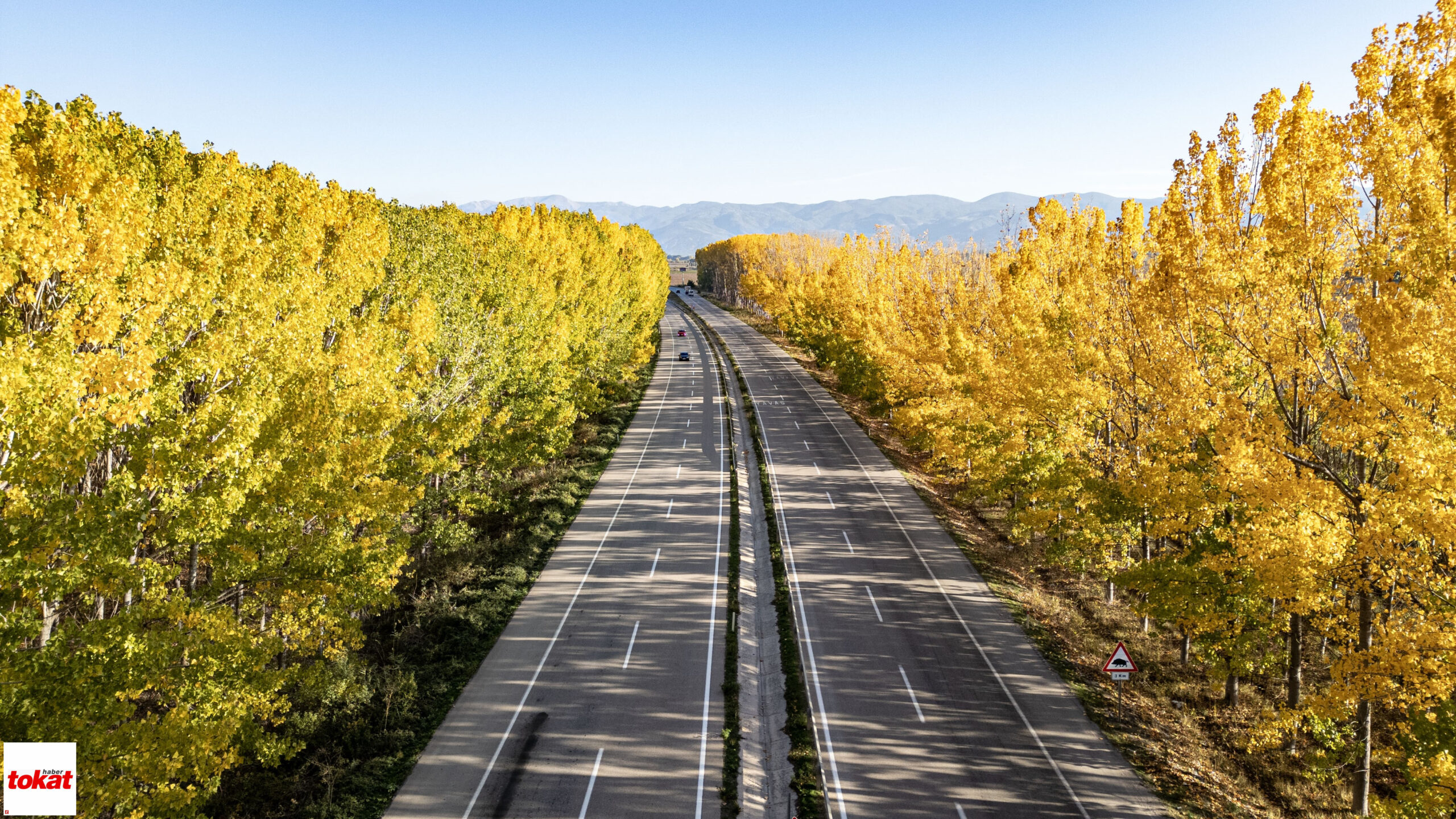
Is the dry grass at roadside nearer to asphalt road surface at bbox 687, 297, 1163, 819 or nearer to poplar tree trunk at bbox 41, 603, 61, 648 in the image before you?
asphalt road surface at bbox 687, 297, 1163, 819

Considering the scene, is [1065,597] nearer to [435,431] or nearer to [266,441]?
[435,431]

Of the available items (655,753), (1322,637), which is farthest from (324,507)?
(1322,637)

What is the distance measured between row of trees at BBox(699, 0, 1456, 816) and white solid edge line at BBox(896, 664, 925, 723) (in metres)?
6.55

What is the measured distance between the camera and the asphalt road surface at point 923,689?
50.2 feet

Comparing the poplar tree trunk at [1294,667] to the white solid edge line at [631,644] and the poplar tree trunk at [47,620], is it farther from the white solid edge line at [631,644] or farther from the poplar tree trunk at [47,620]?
the poplar tree trunk at [47,620]

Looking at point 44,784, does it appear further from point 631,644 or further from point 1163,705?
point 1163,705

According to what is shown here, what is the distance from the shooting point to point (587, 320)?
43281 mm

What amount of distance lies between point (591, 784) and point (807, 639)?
8674 millimetres

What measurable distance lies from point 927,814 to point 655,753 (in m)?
6.39

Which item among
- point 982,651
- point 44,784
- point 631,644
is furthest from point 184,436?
point 982,651

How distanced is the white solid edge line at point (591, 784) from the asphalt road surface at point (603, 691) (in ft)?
0.11

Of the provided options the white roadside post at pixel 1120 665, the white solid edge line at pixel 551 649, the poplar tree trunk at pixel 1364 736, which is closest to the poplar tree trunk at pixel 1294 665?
the poplar tree trunk at pixel 1364 736

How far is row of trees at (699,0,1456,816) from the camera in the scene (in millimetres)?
11711

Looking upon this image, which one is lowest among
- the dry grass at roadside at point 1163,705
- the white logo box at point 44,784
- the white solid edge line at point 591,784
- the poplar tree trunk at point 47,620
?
the white solid edge line at point 591,784
